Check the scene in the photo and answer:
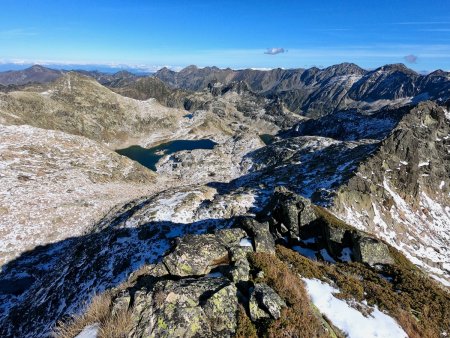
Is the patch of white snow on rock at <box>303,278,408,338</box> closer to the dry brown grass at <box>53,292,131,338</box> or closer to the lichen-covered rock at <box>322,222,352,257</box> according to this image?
the lichen-covered rock at <box>322,222,352,257</box>

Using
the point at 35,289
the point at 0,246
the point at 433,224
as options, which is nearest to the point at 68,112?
the point at 0,246

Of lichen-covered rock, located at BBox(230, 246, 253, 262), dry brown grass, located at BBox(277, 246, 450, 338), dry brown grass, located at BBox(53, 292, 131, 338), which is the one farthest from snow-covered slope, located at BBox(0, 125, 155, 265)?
dry brown grass, located at BBox(277, 246, 450, 338)

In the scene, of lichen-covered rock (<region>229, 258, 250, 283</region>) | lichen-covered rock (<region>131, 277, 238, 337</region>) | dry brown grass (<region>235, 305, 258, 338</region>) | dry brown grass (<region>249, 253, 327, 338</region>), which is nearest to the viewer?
lichen-covered rock (<region>131, 277, 238, 337</region>)

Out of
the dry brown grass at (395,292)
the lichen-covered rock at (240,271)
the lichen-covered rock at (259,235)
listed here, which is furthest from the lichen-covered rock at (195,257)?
the dry brown grass at (395,292)

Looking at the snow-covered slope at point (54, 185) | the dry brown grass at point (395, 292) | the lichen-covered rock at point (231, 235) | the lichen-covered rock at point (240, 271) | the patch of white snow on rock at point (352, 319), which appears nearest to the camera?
the patch of white snow on rock at point (352, 319)

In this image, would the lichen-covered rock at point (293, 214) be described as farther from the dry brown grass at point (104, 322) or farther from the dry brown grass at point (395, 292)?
the dry brown grass at point (104, 322)

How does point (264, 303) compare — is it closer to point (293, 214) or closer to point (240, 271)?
point (240, 271)
